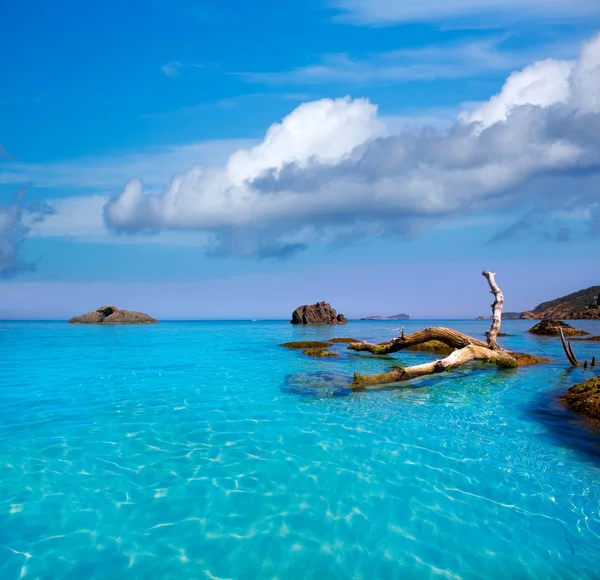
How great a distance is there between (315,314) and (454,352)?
77566mm

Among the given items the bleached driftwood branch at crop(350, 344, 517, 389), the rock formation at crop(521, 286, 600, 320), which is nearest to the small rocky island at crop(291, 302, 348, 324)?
the bleached driftwood branch at crop(350, 344, 517, 389)

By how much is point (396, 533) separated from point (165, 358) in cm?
2559

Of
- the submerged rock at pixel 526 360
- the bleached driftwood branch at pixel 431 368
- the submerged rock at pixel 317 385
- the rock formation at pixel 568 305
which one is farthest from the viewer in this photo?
the rock formation at pixel 568 305

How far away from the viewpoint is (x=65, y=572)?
5.48m

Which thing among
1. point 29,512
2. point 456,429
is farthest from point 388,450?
point 29,512

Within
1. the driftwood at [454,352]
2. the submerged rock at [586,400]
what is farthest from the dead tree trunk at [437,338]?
the submerged rock at [586,400]

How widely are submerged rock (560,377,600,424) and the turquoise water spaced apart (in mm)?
636

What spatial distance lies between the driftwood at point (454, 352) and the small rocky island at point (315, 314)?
216 feet

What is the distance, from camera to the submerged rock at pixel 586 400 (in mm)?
12438

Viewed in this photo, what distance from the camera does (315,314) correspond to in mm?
97500

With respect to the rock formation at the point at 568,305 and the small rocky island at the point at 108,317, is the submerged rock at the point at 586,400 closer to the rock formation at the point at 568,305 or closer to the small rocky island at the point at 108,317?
the small rocky island at the point at 108,317

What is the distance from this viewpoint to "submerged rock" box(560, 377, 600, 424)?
1244cm

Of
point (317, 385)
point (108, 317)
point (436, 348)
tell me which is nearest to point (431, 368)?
point (317, 385)

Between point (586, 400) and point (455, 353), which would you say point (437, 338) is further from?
point (586, 400)
